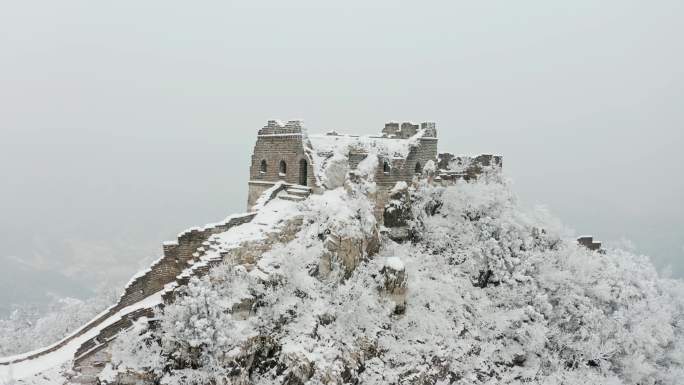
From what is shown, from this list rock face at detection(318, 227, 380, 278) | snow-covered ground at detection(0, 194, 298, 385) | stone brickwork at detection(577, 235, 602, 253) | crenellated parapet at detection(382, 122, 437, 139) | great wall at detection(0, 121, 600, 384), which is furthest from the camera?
stone brickwork at detection(577, 235, 602, 253)

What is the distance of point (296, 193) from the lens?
72.8 feet

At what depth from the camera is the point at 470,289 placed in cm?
2356

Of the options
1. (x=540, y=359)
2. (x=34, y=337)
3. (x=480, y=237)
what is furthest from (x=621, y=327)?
(x=34, y=337)

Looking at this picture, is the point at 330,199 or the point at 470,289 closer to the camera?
the point at 330,199

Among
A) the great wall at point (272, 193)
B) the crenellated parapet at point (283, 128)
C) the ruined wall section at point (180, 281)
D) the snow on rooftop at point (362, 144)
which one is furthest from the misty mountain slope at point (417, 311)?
the crenellated parapet at point (283, 128)

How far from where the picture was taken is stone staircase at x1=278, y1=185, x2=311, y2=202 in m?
21.9

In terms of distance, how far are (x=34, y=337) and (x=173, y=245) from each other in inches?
1266

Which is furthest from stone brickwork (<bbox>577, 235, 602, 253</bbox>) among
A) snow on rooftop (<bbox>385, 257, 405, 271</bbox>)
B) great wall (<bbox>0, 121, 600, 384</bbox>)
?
snow on rooftop (<bbox>385, 257, 405, 271</bbox>)

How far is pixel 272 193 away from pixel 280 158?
2.52 meters

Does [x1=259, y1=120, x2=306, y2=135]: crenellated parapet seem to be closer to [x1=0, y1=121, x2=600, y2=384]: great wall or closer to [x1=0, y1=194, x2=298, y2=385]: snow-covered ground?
[x1=0, y1=121, x2=600, y2=384]: great wall

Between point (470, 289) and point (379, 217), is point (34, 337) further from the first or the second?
point (470, 289)

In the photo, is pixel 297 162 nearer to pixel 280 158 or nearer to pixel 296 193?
pixel 280 158

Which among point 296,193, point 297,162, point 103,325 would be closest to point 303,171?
A: point 297,162

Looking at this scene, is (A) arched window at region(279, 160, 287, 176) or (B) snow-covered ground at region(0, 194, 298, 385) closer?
(B) snow-covered ground at region(0, 194, 298, 385)
